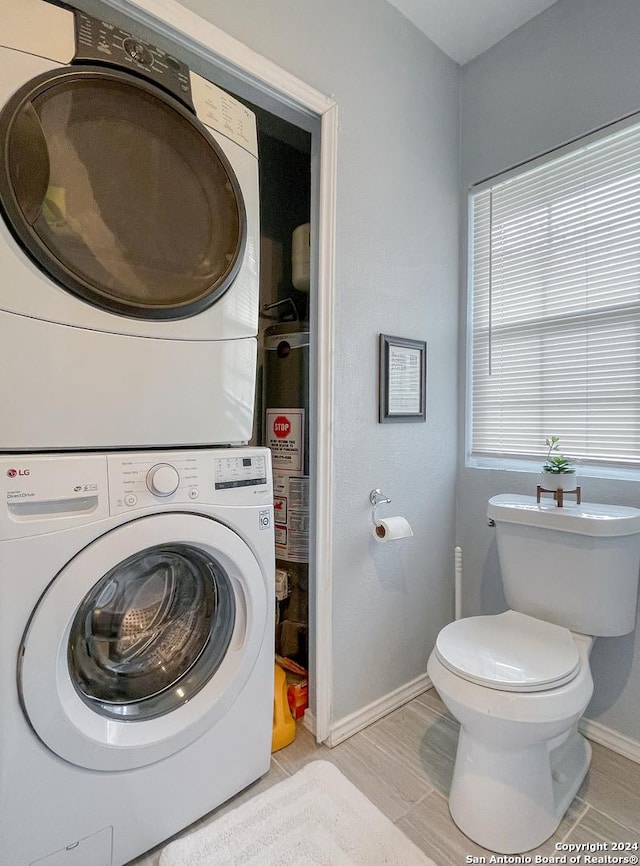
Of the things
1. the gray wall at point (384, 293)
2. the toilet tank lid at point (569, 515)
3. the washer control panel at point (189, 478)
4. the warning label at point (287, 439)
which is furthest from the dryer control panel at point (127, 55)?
the toilet tank lid at point (569, 515)

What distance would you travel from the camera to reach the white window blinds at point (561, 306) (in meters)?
1.58

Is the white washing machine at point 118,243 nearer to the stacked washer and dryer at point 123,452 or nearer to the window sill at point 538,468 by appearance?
the stacked washer and dryer at point 123,452

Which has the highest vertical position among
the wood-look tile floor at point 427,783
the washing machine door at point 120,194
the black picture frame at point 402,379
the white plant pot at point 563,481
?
the washing machine door at point 120,194

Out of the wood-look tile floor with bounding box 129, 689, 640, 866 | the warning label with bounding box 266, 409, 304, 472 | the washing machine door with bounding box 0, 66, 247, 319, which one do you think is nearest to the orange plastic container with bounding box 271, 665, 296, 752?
the wood-look tile floor with bounding box 129, 689, 640, 866

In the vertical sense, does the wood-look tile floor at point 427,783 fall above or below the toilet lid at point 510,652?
below

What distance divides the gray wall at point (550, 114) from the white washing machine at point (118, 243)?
1149 millimetres

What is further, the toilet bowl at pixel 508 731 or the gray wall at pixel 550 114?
the gray wall at pixel 550 114

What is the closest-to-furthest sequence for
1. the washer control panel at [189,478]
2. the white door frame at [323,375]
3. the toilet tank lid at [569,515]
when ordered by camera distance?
the washer control panel at [189,478]
the toilet tank lid at [569,515]
the white door frame at [323,375]

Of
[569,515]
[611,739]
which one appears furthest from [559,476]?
[611,739]

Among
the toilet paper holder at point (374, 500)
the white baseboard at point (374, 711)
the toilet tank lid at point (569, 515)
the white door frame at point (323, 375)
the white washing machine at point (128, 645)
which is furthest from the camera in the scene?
the toilet paper holder at point (374, 500)

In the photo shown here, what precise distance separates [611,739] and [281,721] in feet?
3.70

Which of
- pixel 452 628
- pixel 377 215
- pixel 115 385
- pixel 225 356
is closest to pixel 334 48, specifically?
pixel 377 215

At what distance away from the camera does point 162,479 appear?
42.3 inches

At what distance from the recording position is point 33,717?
93cm
